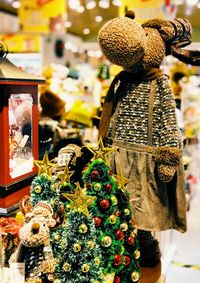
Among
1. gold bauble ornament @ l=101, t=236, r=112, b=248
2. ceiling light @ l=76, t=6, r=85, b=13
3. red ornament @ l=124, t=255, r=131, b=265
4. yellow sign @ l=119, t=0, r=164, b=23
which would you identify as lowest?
red ornament @ l=124, t=255, r=131, b=265

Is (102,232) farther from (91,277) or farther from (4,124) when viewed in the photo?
(4,124)

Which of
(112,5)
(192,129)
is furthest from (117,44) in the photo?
(112,5)

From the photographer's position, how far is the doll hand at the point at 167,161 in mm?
1623

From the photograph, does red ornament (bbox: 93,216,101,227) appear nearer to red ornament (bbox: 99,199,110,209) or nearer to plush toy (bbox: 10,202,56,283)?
Answer: red ornament (bbox: 99,199,110,209)

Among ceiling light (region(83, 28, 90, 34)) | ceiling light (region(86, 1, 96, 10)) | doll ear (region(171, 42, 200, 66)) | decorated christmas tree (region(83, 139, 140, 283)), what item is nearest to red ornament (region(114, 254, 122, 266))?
decorated christmas tree (region(83, 139, 140, 283))

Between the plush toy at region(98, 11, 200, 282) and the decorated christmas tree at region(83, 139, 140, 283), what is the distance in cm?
32

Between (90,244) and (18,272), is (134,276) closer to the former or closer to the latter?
(90,244)

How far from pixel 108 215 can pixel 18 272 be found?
34cm

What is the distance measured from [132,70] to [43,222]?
853 mm

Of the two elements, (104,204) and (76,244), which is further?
(104,204)

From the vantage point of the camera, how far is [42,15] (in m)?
5.93

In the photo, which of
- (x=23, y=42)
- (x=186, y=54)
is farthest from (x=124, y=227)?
(x=23, y=42)

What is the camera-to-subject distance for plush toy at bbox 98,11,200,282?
165 centimetres

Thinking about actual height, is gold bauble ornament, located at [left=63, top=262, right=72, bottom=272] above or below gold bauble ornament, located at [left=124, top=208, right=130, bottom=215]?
below
